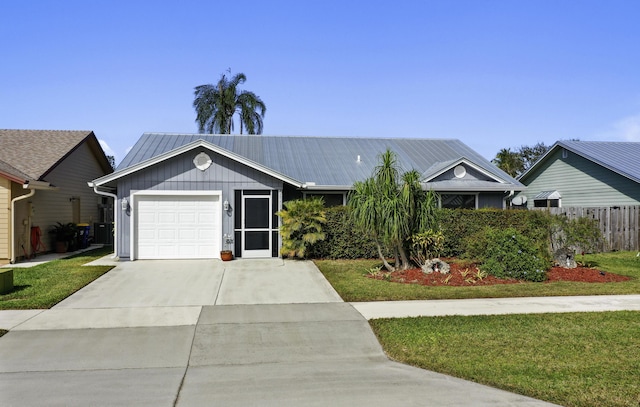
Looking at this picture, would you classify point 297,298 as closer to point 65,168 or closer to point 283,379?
point 283,379

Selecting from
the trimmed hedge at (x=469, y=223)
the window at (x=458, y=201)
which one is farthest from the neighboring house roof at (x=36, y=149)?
the window at (x=458, y=201)

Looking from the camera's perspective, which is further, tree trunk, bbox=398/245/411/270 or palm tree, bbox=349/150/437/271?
tree trunk, bbox=398/245/411/270

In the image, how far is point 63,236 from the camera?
18.2 m

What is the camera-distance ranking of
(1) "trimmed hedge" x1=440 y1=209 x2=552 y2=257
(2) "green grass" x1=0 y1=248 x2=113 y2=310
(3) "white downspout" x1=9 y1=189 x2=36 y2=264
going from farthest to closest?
(1) "trimmed hedge" x1=440 y1=209 x2=552 y2=257, (3) "white downspout" x1=9 y1=189 x2=36 y2=264, (2) "green grass" x1=0 y1=248 x2=113 y2=310

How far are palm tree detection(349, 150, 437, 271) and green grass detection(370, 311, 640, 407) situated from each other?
14.7 feet

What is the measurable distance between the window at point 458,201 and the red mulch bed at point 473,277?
19.3 feet

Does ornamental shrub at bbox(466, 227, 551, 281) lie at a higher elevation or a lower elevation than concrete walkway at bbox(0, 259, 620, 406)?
higher

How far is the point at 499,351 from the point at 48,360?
5.93 meters

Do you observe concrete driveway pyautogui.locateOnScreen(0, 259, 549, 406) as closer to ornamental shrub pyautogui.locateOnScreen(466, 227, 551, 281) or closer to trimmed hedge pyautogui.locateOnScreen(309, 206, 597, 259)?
ornamental shrub pyautogui.locateOnScreen(466, 227, 551, 281)

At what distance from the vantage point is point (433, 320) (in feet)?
25.7

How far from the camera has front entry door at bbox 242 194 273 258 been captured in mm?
15812

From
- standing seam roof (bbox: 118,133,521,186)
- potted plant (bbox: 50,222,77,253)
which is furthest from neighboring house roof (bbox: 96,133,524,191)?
potted plant (bbox: 50,222,77,253)

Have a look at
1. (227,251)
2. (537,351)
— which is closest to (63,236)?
(227,251)

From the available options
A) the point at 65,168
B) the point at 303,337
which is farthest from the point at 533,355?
the point at 65,168
